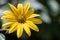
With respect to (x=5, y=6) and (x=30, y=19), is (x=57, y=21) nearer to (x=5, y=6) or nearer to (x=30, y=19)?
(x=5, y=6)

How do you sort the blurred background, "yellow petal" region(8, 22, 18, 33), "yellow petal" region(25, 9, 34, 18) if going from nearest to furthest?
"yellow petal" region(8, 22, 18, 33) → "yellow petal" region(25, 9, 34, 18) → the blurred background

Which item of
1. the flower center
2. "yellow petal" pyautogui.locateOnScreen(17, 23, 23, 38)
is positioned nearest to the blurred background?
the flower center

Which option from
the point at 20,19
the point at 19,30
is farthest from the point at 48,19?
the point at 19,30

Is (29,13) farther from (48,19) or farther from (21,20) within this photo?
(48,19)

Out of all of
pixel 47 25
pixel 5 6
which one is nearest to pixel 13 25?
pixel 5 6

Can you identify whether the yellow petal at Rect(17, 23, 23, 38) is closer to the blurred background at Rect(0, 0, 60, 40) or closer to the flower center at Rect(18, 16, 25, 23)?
the flower center at Rect(18, 16, 25, 23)

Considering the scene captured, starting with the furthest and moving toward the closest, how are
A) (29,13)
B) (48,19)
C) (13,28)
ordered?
(48,19) < (29,13) < (13,28)

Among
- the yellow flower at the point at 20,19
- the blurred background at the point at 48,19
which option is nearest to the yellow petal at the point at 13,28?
the yellow flower at the point at 20,19

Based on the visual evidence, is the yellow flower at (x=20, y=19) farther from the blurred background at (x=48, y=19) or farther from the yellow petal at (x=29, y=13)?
the blurred background at (x=48, y=19)
